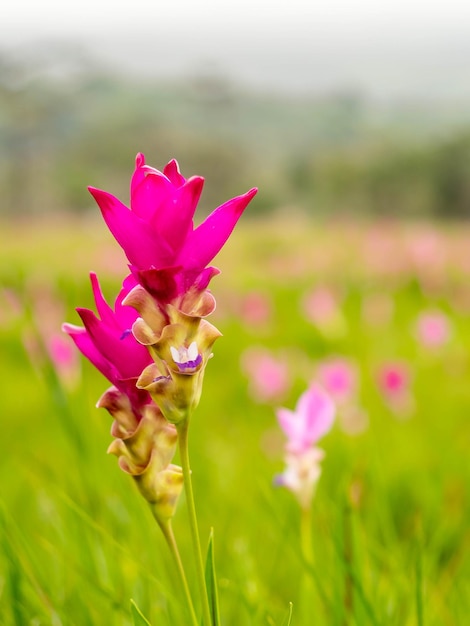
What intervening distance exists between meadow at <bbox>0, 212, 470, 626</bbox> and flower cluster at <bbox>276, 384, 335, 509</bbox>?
45 mm

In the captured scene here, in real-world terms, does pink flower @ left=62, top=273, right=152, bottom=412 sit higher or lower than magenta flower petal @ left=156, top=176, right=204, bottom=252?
lower

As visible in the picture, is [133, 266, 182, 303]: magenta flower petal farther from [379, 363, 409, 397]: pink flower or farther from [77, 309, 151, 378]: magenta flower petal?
[379, 363, 409, 397]: pink flower

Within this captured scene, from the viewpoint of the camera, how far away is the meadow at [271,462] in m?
0.71

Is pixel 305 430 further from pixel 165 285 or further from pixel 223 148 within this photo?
pixel 223 148

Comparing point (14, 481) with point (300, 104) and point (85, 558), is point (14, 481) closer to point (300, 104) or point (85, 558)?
point (85, 558)

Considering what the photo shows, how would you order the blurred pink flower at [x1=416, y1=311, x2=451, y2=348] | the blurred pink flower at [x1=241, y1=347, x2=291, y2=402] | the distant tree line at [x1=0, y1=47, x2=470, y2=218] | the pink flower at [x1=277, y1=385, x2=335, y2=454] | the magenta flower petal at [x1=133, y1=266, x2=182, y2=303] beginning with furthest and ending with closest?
1. the distant tree line at [x1=0, y1=47, x2=470, y2=218]
2. the blurred pink flower at [x1=416, y1=311, x2=451, y2=348]
3. the blurred pink flower at [x1=241, y1=347, x2=291, y2=402]
4. the pink flower at [x1=277, y1=385, x2=335, y2=454]
5. the magenta flower petal at [x1=133, y1=266, x2=182, y2=303]

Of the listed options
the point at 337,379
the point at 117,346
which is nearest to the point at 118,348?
the point at 117,346

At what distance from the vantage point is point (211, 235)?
400 millimetres

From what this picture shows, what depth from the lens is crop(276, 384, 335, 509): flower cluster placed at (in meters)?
0.69

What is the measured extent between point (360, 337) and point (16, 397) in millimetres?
1435

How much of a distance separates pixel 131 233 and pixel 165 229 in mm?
19

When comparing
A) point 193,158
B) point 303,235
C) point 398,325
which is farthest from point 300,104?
point 398,325

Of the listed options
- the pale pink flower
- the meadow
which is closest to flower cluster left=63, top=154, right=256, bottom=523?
the meadow

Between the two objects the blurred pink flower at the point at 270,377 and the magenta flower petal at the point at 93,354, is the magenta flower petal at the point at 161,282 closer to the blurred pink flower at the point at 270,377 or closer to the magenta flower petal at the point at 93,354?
the magenta flower petal at the point at 93,354
